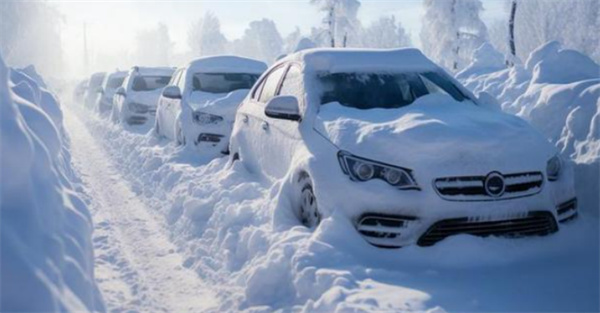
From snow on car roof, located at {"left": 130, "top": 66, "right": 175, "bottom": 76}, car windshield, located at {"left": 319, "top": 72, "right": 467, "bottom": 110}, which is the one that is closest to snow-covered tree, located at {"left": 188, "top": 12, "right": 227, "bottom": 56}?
snow on car roof, located at {"left": 130, "top": 66, "right": 175, "bottom": 76}

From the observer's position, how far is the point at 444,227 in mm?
3986

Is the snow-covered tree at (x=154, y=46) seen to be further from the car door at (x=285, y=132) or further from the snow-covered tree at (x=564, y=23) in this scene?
the car door at (x=285, y=132)

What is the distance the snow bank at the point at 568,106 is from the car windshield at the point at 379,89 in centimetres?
80

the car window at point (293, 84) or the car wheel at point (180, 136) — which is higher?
the car window at point (293, 84)

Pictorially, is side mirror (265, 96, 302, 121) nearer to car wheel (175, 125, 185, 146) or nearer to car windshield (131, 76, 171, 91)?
car wheel (175, 125, 185, 146)

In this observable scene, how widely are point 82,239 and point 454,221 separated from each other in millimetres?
2569

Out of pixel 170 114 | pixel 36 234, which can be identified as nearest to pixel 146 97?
pixel 170 114

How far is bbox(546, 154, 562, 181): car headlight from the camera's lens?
14.4 ft

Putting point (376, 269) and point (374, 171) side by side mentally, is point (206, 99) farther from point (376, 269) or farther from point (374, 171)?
point (376, 269)

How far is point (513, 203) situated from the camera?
4.02 meters

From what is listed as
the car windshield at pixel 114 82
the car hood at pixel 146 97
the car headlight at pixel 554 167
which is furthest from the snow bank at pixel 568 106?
the car windshield at pixel 114 82

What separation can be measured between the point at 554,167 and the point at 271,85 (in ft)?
11.3

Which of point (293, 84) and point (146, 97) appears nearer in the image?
point (293, 84)

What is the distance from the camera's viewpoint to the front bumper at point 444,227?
398 centimetres
